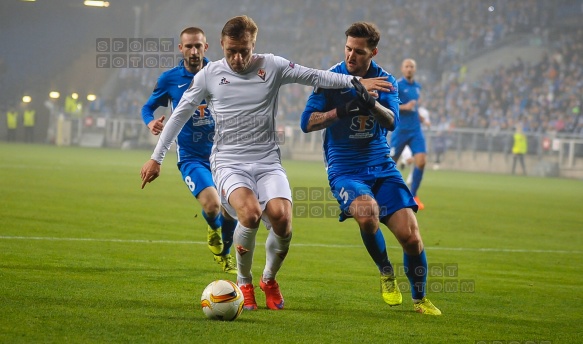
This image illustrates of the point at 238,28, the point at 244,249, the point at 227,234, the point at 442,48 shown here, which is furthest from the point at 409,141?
the point at 442,48

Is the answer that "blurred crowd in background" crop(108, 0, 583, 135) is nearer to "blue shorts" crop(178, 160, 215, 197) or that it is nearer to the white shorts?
"blue shorts" crop(178, 160, 215, 197)

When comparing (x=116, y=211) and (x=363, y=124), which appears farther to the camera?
(x=116, y=211)

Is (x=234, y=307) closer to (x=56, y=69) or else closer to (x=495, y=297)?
(x=495, y=297)

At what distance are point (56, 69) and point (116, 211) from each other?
3087 centimetres

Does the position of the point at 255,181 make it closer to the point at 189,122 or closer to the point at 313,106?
the point at 313,106

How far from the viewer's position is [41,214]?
13.1 m

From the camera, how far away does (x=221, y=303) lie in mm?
6340

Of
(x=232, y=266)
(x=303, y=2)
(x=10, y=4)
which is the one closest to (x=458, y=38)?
(x=303, y=2)

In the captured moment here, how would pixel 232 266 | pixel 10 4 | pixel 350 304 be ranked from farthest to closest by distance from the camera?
pixel 10 4
pixel 232 266
pixel 350 304

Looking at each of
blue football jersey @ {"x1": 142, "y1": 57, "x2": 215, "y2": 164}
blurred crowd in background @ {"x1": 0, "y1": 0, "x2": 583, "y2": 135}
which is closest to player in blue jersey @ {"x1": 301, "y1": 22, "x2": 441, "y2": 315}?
blue football jersey @ {"x1": 142, "y1": 57, "x2": 215, "y2": 164}

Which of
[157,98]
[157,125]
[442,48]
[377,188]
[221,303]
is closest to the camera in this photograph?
[221,303]

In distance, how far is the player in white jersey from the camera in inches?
273

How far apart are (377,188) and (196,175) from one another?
2.65 metres

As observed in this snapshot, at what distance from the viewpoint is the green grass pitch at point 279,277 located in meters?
6.04
